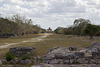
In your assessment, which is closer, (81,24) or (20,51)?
(20,51)

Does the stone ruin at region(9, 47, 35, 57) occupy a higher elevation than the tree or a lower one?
lower

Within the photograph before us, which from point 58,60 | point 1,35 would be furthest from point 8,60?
point 1,35

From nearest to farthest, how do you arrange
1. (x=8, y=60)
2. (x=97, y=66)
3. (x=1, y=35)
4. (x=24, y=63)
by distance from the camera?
1. (x=97, y=66)
2. (x=24, y=63)
3. (x=8, y=60)
4. (x=1, y=35)

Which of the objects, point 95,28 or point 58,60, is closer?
point 58,60

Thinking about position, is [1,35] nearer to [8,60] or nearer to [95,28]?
[95,28]

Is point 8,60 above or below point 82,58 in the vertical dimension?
below

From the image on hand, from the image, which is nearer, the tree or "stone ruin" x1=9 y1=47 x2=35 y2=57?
"stone ruin" x1=9 y1=47 x2=35 y2=57

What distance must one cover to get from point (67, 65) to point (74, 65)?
0.30 metres

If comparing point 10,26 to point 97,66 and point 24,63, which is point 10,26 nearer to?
point 24,63

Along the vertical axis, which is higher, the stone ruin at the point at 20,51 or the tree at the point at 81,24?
the tree at the point at 81,24

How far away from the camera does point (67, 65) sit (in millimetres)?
6918

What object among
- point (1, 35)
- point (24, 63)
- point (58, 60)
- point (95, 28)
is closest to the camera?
point (58, 60)

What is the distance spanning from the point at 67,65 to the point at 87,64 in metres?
0.88

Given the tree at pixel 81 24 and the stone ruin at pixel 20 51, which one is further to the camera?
the tree at pixel 81 24
